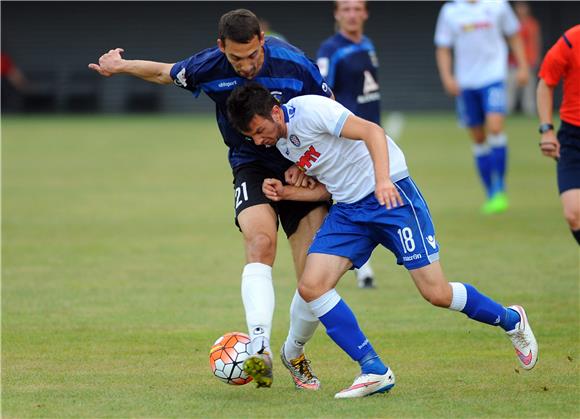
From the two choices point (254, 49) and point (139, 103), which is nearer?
point (254, 49)

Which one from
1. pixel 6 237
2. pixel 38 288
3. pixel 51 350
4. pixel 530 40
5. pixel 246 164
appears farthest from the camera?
pixel 530 40

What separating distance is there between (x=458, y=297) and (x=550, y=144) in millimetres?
2125

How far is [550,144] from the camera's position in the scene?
822 cm

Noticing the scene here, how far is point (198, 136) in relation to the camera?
30938 millimetres

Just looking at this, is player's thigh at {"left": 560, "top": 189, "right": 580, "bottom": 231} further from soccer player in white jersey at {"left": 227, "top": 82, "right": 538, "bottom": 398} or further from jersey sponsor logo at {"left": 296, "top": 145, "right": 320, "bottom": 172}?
jersey sponsor logo at {"left": 296, "top": 145, "right": 320, "bottom": 172}

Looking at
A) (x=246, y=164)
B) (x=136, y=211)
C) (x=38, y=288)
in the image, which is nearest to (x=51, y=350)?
(x=246, y=164)

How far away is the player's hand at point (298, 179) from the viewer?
673 centimetres

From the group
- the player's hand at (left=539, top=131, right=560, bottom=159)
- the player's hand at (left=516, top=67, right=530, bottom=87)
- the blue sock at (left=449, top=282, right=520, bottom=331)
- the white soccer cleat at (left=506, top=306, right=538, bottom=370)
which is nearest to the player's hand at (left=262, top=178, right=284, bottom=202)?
the blue sock at (left=449, top=282, right=520, bottom=331)

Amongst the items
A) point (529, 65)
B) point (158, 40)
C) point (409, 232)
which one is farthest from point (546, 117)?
point (158, 40)

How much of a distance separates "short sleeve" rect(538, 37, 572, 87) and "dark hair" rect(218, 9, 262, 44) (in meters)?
2.76

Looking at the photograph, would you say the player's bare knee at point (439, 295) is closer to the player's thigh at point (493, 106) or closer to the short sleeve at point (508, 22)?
the player's thigh at point (493, 106)

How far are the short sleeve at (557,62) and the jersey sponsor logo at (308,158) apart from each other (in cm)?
258

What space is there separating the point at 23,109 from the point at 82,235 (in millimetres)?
25989

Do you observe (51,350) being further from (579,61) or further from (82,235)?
(82,235)
